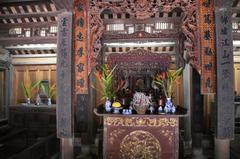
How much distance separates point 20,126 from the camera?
9797 millimetres

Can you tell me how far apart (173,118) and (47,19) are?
5.46 metres

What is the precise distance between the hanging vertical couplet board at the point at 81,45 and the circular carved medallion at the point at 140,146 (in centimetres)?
153

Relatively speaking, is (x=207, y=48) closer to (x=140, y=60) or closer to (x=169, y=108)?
(x=169, y=108)

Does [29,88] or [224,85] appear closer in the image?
[224,85]

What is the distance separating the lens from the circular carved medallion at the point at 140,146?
5191 millimetres

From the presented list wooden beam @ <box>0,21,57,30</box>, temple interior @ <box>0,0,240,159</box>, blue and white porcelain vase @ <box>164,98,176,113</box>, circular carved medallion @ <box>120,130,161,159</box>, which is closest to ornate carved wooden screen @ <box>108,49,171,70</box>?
temple interior @ <box>0,0,240,159</box>

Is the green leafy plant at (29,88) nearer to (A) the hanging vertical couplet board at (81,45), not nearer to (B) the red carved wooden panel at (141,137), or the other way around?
(A) the hanging vertical couplet board at (81,45)

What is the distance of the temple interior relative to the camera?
485cm

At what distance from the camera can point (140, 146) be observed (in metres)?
5.24

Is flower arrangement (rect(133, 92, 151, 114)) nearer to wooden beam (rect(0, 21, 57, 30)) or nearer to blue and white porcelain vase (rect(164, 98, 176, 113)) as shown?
blue and white porcelain vase (rect(164, 98, 176, 113))

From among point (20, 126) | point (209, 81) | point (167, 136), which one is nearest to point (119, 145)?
point (167, 136)

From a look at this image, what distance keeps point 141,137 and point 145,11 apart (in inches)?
117

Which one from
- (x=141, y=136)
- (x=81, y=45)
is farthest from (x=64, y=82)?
(x=141, y=136)

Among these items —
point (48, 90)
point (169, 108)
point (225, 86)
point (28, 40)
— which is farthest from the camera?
point (48, 90)
